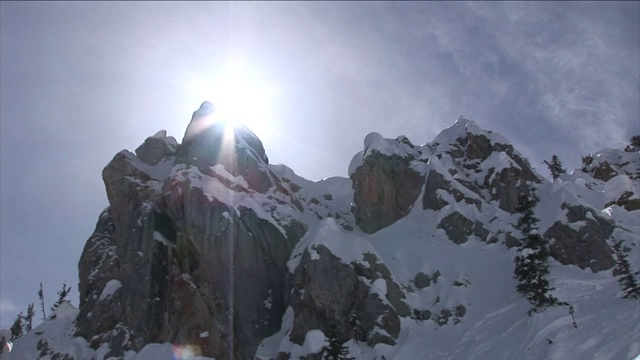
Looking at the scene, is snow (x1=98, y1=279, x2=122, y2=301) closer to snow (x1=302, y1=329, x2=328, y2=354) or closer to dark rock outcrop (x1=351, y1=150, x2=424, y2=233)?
snow (x1=302, y1=329, x2=328, y2=354)

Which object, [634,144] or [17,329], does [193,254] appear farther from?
[634,144]

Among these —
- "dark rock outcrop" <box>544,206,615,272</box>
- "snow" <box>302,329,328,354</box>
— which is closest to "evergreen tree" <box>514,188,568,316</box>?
"dark rock outcrop" <box>544,206,615,272</box>

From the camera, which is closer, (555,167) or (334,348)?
(334,348)

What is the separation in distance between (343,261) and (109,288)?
27.2m

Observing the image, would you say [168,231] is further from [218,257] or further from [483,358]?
[483,358]

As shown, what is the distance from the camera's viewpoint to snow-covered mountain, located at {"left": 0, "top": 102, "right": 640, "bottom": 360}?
1794 inches

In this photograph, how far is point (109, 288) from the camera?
6016cm

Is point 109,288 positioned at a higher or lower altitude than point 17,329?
lower

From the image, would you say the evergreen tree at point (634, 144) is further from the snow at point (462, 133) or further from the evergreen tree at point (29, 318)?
the evergreen tree at point (29, 318)

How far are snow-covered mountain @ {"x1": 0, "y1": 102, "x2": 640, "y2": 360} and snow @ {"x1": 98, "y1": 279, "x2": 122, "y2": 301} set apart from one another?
151 millimetres

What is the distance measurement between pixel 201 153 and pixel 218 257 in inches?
602

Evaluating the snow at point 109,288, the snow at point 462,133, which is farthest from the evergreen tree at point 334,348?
the snow at point 462,133

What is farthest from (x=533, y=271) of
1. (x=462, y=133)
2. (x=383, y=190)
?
(x=462, y=133)

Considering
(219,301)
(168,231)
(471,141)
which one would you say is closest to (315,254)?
(219,301)
